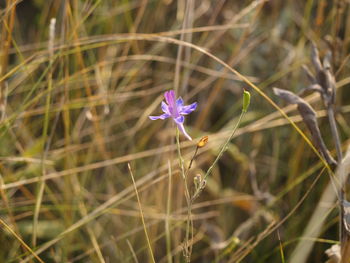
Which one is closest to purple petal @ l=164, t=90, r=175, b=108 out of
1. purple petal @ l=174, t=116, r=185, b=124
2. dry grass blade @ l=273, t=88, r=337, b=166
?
purple petal @ l=174, t=116, r=185, b=124

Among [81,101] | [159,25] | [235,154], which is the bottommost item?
[235,154]

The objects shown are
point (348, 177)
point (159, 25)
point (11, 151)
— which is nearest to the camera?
point (348, 177)

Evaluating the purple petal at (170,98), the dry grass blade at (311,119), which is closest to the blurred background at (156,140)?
the dry grass blade at (311,119)

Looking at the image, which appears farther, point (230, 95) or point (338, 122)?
point (230, 95)

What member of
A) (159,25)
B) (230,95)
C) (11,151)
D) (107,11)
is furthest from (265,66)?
(11,151)

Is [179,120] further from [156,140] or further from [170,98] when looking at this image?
[156,140]

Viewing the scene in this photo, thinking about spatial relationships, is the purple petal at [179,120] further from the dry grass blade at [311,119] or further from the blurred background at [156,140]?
the blurred background at [156,140]

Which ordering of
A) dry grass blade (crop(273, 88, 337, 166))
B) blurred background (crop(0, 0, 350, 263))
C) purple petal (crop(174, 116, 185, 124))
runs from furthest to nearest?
blurred background (crop(0, 0, 350, 263))
dry grass blade (crop(273, 88, 337, 166))
purple petal (crop(174, 116, 185, 124))

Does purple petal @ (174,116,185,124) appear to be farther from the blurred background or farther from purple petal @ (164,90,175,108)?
the blurred background

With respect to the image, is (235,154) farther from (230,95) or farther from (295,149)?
(230,95)
